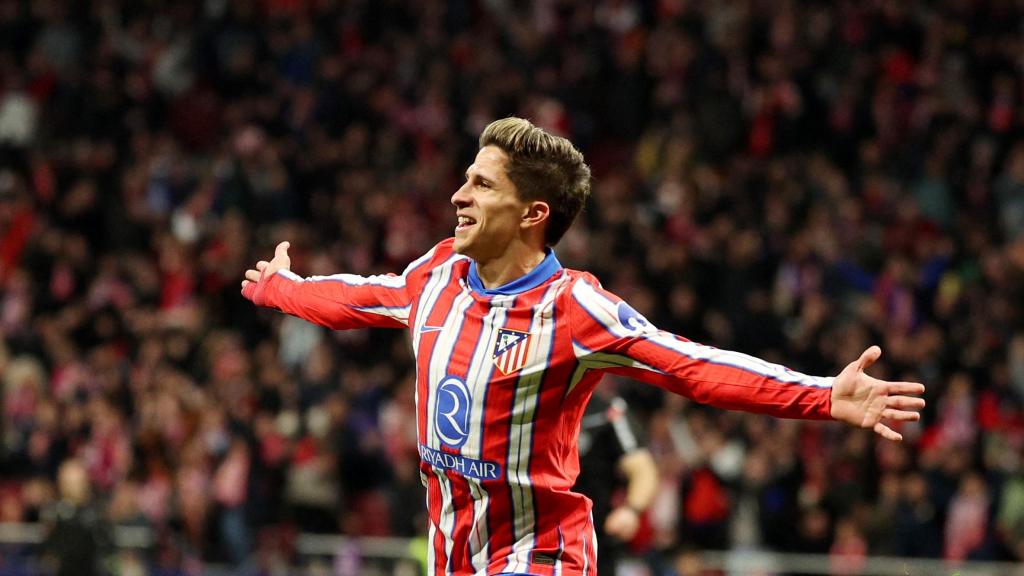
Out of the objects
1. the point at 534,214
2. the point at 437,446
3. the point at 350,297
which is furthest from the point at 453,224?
the point at 437,446

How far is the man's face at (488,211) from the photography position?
5.04m

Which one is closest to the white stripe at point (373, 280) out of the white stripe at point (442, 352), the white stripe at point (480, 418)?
the white stripe at point (442, 352)

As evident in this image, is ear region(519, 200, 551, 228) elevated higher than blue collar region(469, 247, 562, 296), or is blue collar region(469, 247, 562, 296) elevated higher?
ear region(519, 200, 551, 228)

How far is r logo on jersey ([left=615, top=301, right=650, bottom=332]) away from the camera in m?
4.80

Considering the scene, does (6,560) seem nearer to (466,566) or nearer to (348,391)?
(348,391)

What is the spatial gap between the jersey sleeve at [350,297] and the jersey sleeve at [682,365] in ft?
2.22

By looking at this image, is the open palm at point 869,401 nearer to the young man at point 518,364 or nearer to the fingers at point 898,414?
the fingers at point 898,414

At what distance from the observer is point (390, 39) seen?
18328 millimetres

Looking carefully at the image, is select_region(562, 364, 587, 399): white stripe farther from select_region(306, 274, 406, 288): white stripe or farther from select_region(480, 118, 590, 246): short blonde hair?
select_region(306, 274, 406, 288): white stripe

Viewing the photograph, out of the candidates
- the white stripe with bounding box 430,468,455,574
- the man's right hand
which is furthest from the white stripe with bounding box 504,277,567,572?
the man's right hand

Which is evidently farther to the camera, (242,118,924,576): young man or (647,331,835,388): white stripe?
(242,118,924,576): young man

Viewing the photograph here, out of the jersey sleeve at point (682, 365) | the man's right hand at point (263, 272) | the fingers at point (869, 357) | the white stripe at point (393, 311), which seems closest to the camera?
the fingers at point (869, 357)

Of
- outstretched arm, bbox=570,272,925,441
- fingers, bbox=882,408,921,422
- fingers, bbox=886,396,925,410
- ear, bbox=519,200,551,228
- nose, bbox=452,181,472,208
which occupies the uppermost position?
nose, bbox=452,181,472,208

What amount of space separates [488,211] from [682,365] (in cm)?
82
